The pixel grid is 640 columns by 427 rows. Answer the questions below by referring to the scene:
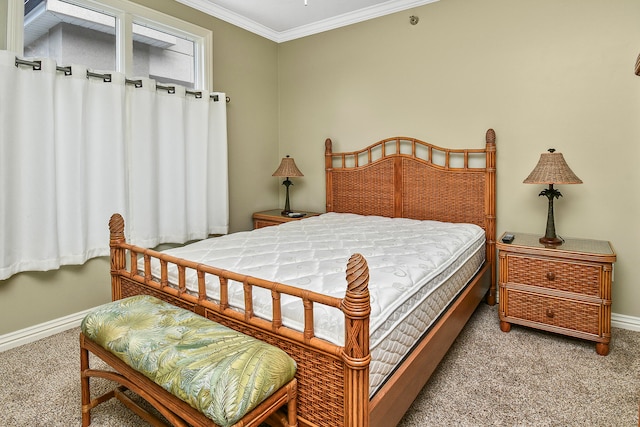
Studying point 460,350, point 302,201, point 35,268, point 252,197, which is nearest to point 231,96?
point 252,197

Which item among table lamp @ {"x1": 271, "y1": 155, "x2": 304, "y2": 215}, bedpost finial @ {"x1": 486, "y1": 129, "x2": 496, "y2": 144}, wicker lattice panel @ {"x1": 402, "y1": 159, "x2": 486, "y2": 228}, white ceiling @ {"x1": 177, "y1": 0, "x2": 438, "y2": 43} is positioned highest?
white ceiling @ {"x1": 177, "y1": 0, "x2": 438, "y2": 43}

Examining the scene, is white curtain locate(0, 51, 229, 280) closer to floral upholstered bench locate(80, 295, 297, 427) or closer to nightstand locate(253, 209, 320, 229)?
nightstand locate(253, 209, 320, 229)

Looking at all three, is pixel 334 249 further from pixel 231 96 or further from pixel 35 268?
pixel 231 96

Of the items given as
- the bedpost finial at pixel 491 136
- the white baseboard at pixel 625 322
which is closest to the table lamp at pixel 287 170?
the bedpost finial at pixel 491 136

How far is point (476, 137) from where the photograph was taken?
10.3 ft

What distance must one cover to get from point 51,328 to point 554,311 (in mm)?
3484

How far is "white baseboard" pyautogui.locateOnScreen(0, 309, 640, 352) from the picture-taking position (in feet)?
7.84

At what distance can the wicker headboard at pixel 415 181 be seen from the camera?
309 centimetres

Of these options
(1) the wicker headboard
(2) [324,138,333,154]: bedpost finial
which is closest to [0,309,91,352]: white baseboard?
(1) the wicker headboard

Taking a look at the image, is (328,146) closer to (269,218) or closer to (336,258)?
(269,218)

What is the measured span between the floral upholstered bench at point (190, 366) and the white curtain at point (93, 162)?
1.29m

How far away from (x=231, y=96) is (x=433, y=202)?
2.31 m

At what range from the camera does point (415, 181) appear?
135 inches

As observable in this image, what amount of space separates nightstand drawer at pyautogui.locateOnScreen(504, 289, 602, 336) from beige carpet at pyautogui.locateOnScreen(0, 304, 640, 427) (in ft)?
0.47
